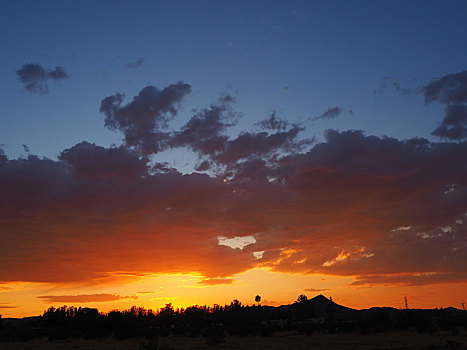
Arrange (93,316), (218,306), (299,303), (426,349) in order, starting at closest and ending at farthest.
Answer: (426,349) < (93,316) < (218,306) < (299,303)

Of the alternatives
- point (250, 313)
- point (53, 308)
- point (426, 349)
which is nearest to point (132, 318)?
point (53, 308)

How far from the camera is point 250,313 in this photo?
138m

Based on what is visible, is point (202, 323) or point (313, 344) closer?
point (313, 344)

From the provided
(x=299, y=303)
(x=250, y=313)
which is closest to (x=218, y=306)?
(x=250, y=313)

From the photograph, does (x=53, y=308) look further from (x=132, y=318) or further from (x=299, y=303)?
(x=299, y=303)

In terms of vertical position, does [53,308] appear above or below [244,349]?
above

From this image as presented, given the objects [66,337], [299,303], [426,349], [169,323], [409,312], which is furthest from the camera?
[299,303]

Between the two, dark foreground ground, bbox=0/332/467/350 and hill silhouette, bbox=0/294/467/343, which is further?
hill silhouette, bbox=0/294/467/343

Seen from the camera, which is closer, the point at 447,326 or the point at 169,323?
the point at 447,326

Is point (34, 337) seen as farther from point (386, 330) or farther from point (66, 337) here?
point (386, 330)

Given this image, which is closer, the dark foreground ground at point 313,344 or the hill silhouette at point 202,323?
the dark foreground ground at point 313,344

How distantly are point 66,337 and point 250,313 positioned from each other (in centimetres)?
7768

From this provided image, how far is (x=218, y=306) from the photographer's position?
503 feet

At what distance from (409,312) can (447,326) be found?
1893 cm
